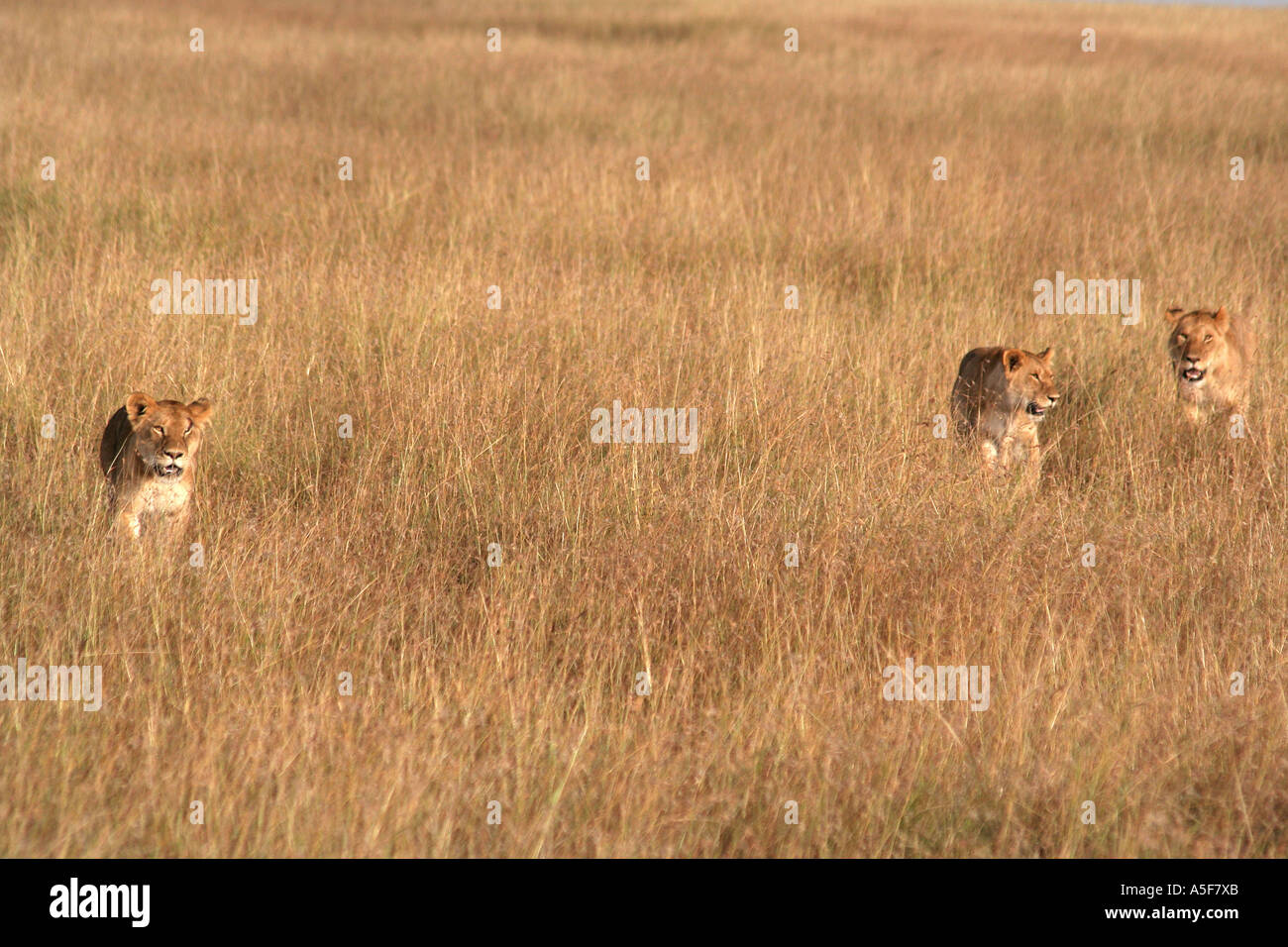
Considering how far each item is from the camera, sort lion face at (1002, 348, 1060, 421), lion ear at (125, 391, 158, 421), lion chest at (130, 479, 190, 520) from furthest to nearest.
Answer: lion face at (1002, 348, 1060, 421) < lion ear at (125, 391, 158, 421) < lion chest at (130, 479, 190, 520)

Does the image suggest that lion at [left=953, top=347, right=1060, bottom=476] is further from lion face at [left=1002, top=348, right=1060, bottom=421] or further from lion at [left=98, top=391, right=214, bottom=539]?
lion at [left=98, top=391, right=214, bottom=539]

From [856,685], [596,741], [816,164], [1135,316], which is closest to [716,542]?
[856,685]

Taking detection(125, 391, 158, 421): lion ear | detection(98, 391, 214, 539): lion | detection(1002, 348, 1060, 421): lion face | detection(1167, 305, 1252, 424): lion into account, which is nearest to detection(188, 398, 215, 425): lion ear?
detection(98, 391, 214, 539): lion

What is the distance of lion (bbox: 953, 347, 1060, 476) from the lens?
5520 mm

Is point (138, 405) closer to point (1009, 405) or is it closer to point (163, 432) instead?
point (163, 432)

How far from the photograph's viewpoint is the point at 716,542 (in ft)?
13.7

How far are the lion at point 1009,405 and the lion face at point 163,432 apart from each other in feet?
11.5

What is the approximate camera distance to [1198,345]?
6180 millimetres

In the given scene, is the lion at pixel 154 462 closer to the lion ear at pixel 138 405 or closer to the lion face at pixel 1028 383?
the lion ear at pixel 138 405

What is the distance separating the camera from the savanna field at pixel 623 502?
284cm

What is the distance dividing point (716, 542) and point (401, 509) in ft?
4.20

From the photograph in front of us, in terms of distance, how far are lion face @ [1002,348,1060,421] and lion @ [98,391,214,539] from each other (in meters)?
3.70

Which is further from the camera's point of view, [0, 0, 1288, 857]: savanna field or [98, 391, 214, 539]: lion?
[98, 391, 214, 539]: lion
